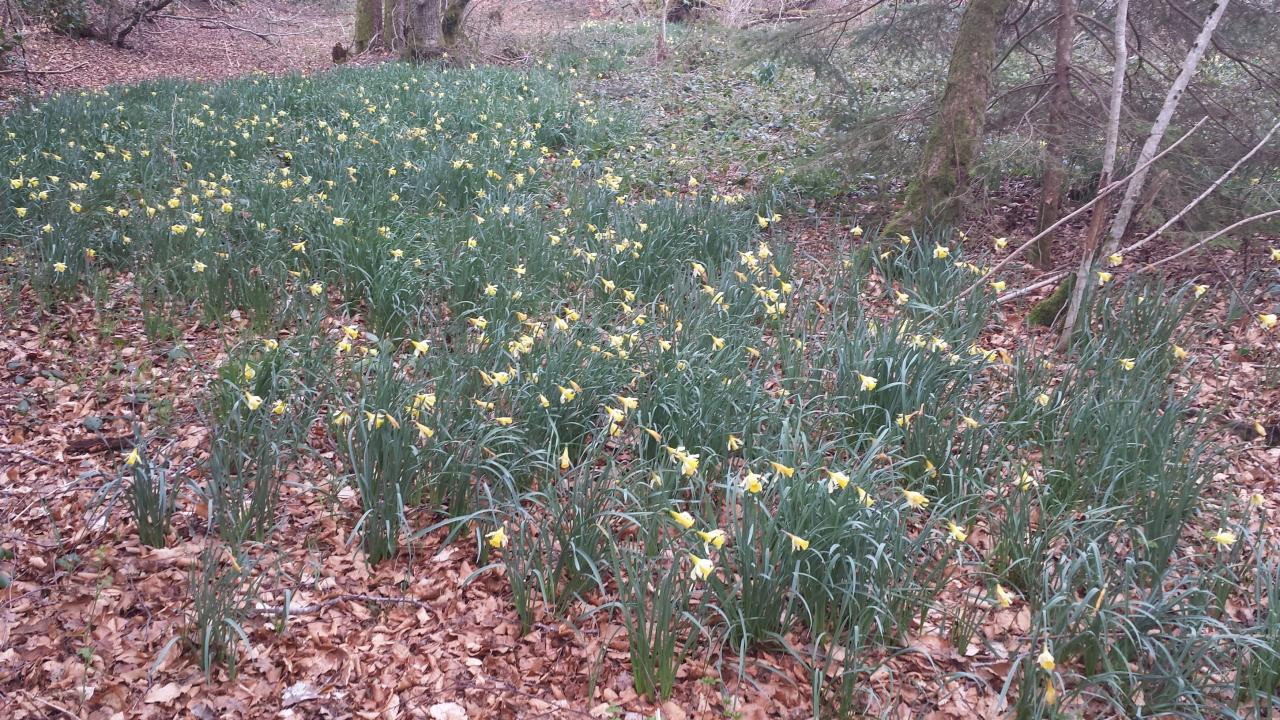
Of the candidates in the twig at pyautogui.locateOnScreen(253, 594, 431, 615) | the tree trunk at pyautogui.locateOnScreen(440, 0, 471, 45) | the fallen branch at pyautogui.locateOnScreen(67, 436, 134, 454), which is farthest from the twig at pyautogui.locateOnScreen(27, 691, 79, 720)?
the tree trunk at pyautogui.locateOnScreen(440, 0, 471, 45)

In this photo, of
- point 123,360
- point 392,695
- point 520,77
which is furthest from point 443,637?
point 520,77

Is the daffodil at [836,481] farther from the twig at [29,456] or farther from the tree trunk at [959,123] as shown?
the tree trunk at [959,123]

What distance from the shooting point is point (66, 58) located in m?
12.4

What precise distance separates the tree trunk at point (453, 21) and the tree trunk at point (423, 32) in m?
0.75

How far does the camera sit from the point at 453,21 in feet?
42.5

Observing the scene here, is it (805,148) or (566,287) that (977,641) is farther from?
(805,148)

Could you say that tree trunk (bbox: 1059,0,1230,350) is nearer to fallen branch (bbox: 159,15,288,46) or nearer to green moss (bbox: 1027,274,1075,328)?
green moss (bbox: 1027,274,1075,328)

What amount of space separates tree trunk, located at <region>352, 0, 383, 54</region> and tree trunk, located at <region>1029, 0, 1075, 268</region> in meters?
11.2

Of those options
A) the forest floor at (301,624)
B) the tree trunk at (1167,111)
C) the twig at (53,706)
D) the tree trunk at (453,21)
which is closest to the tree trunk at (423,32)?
the tree trunk at (453,21)

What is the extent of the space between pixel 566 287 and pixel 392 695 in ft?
8.70

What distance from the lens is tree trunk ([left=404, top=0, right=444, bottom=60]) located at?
11828mm

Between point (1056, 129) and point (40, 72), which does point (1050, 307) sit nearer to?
point (1056, 129)

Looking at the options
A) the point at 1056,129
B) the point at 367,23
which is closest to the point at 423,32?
the point at 367,23

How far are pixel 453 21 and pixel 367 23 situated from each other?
5.16ft
